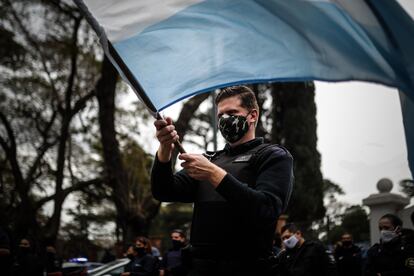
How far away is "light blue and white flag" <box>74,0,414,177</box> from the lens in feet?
10.0

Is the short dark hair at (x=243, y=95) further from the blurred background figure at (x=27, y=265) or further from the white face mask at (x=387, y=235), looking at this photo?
the blurred background figure at (x=27, y=265)

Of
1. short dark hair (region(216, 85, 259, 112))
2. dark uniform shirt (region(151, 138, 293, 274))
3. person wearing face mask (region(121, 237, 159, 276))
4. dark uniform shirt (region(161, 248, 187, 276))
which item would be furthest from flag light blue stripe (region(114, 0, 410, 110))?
person wearing face mask (region(121, 237, 159, 276))

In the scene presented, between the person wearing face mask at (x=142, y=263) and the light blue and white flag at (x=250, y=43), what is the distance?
22.6 feet

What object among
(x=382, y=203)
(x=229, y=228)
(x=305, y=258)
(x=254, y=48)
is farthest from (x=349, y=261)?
(x=229, y=228)

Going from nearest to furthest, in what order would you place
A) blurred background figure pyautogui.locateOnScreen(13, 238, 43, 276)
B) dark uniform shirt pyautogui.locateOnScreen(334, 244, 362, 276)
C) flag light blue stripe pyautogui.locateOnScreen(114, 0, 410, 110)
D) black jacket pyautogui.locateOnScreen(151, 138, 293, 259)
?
black jacket pyautogui.locateOnScreen(151, 138, 293, 259) → flag light blue stripe pyautogui.locateOnScreen(114, 0, 410, 110) → dark uniform shirt pyautogui.locateOnScreen(334, 244, 362, 276) → blurred background figure pyautogui.locateOnScreen(13, 238, 43, 276)

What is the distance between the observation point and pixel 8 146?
20.1 m

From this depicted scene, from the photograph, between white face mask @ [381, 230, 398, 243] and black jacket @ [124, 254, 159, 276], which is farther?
black jacket @ [124, 254, 159, 276]

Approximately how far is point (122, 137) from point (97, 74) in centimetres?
254

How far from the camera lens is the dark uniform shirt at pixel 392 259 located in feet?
23.0

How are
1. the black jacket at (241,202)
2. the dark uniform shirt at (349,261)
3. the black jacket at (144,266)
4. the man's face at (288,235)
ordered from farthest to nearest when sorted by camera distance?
1. the dark uniform shirt at (349,261)
2. the black jacket at (144,266)
3. the man's face at (288,235)
4. the black jacket at (241,202)

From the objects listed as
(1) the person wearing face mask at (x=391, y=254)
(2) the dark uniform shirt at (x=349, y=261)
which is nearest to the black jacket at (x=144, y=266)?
(2) the dark uniform shirt at (x=349, y=261)

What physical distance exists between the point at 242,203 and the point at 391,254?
5258 mm

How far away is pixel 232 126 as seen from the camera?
2.99 metres

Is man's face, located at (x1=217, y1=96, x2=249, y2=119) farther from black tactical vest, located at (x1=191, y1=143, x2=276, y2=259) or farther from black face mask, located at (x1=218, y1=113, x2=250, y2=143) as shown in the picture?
black tactical vest, located at (x1=191, y1=143, x2=276, y2=259)
